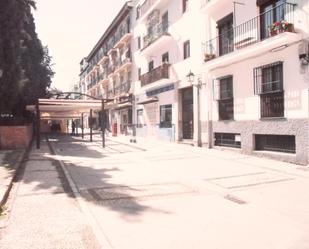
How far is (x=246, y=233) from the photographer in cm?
534

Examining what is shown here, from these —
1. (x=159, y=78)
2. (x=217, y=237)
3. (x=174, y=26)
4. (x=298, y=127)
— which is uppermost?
(x=174, y=26)

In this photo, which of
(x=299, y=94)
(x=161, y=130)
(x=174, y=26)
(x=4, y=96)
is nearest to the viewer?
(x=299, y=94)

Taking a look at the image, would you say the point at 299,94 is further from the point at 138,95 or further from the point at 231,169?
the point at 138,95

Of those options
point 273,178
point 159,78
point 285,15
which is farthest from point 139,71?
point 273,178

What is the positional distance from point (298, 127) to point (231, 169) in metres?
2.88

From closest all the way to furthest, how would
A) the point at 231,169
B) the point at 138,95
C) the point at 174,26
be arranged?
the point at 231,169 → the point at 174,26 → the point at 138,95

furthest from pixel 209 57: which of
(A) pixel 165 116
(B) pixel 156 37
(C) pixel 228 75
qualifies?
(B) pixel 156 37

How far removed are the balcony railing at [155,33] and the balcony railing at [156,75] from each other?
208 cm

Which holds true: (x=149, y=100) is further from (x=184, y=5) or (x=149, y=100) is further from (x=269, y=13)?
(x=269, y=13)

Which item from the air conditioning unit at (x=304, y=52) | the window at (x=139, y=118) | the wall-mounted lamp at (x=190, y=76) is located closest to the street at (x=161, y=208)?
the air conditioning unit at (x=304, y=52)

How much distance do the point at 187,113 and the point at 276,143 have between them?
346 inches

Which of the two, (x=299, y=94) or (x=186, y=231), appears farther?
(x=299, y=94)

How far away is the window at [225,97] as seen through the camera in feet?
54.6

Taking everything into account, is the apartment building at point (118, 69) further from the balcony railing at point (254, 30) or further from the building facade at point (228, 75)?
the balcony railing at point (254, 30)
